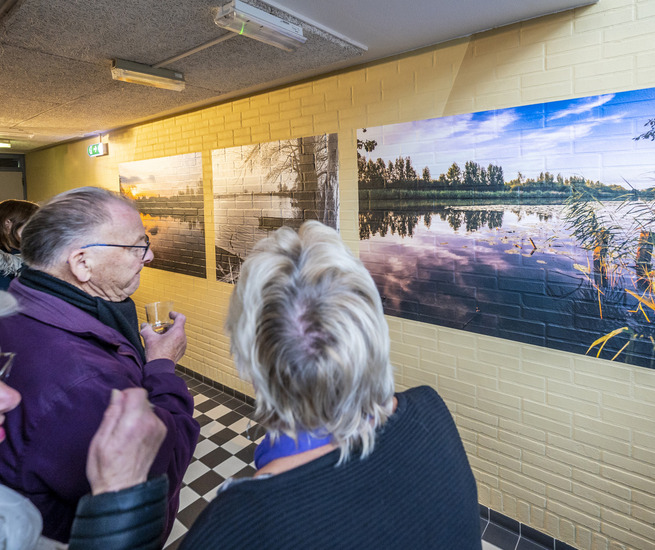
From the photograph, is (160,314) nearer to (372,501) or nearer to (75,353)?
(75,353)

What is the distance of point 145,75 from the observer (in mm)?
2596

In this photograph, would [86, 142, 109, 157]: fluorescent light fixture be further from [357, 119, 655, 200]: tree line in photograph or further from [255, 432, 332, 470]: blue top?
[255, 432, 332, 470]: blue top

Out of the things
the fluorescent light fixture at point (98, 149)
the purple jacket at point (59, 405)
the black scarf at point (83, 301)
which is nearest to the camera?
the purple jacket at point (59, 405)

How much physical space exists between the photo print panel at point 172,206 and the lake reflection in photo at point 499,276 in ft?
7.09

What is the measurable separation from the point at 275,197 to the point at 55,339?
2506 mm

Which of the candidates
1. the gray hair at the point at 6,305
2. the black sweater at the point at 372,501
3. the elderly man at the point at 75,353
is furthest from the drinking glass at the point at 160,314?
the black sweater at the point at 372,501

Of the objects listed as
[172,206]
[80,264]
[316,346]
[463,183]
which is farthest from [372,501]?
[172,206]

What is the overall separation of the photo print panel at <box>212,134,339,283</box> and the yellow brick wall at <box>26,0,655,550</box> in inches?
5.3

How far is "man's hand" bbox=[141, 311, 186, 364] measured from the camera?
53.6 inches

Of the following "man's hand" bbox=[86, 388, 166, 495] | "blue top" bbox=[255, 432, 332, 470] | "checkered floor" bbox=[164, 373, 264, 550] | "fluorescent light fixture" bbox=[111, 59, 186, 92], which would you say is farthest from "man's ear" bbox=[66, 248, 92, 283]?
"fluorescent light fixture" bbox=[111, 59, 186, 92]

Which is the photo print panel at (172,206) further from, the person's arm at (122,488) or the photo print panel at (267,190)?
the person's arm at (122,488)

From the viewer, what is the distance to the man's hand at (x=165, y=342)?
1362mm

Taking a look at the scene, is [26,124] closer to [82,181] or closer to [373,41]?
[82,181]

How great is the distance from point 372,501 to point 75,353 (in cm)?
84
